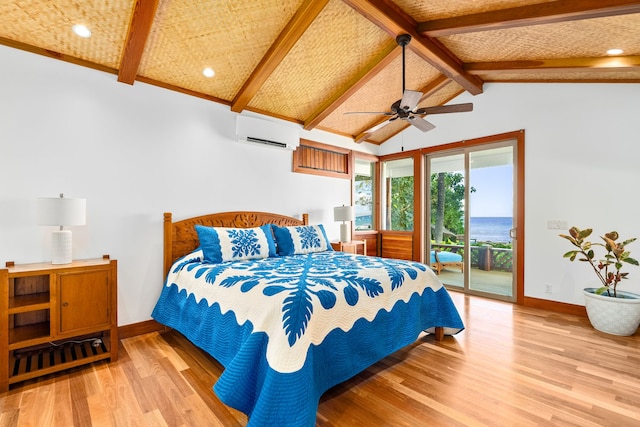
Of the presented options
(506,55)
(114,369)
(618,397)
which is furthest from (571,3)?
(114,369)

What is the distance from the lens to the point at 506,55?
3262 millimetres

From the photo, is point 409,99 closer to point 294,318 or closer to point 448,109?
point 448,109

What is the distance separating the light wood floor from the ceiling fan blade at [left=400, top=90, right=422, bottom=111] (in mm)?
2299

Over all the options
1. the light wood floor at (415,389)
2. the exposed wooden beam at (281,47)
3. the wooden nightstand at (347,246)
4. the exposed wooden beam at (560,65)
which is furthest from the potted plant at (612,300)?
the exposed wooden beam at (281,47)

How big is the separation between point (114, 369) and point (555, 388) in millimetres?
3224

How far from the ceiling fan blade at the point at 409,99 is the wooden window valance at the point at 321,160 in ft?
6.46

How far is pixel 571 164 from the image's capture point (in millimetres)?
3590

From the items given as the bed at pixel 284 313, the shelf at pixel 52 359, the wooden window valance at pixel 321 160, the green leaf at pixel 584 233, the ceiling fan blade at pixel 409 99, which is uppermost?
the ceiling fan blade at pixel 409 99

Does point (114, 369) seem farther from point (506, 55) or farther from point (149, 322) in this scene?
point (506, 55)

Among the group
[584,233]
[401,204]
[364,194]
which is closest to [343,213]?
[364,194]

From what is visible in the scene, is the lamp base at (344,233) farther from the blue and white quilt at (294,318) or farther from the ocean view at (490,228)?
the ocean view at (490,228)

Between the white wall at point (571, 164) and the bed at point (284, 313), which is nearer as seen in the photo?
the bed at point (284, 313)

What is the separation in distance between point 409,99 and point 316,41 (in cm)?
116

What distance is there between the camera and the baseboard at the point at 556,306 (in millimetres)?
3486
